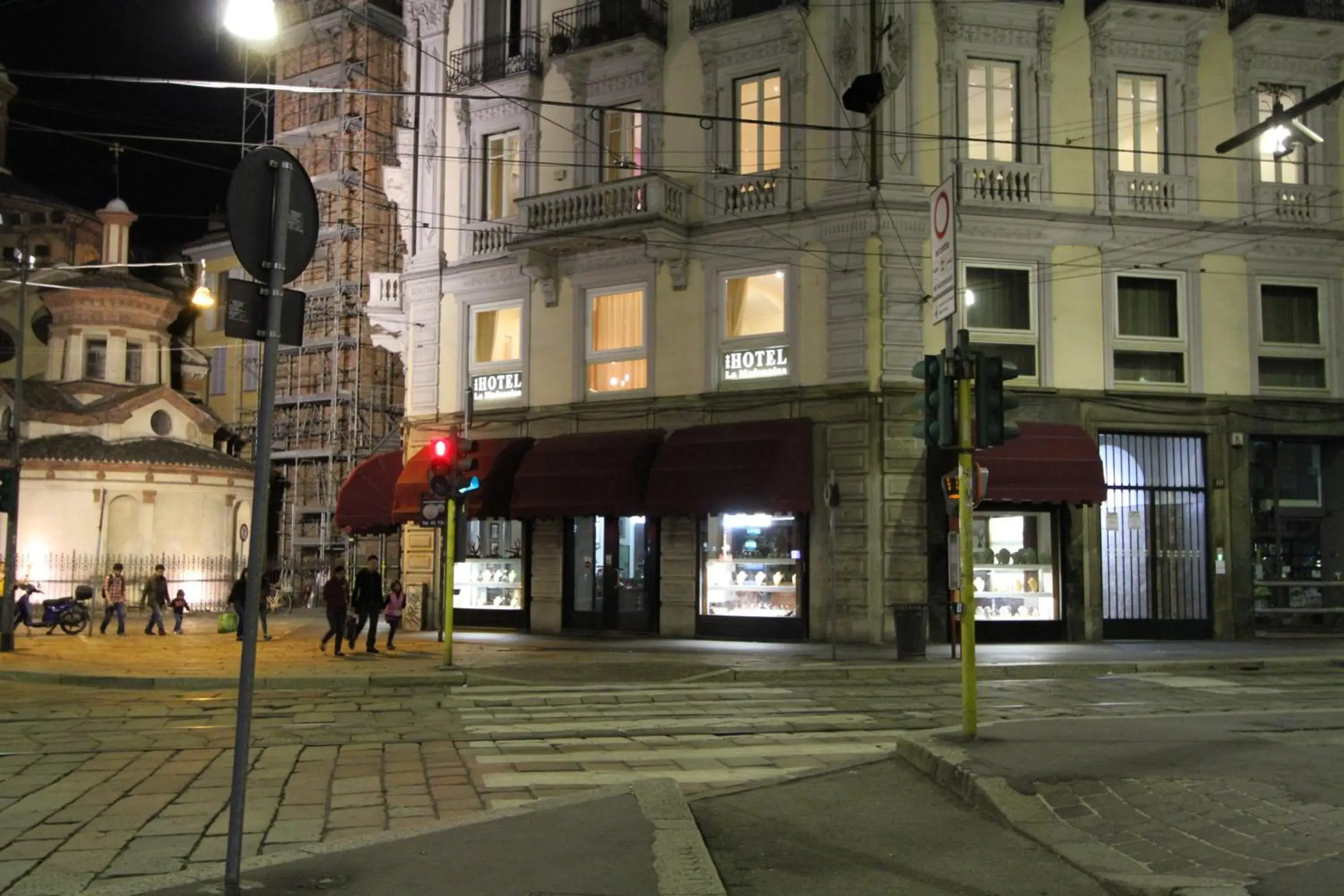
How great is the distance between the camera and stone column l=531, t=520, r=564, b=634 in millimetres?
25594

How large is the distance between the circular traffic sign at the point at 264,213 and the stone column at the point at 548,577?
19812 mm

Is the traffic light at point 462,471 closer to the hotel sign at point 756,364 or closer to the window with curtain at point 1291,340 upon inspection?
the hotel sign at point 756,364

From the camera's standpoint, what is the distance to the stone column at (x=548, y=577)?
1008 inches

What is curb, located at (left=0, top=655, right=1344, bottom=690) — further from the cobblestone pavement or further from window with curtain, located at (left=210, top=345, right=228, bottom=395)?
window with curtain, located at (left=210, top=345, right=228, bottom=395)

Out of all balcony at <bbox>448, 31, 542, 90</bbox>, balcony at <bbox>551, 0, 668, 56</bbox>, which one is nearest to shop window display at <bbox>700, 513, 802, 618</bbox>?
balcony at <bbox>551, 0, 668, 56</bbox>

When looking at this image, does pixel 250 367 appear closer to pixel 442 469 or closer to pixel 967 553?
pixel 442 469

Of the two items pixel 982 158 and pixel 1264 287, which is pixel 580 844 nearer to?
pixel 982 158

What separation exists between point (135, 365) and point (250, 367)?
811 centimetres

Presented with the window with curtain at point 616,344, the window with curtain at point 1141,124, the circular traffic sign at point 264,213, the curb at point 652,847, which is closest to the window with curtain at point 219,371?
the window with curtain at point 616,344

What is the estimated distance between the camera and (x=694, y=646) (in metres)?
22.3

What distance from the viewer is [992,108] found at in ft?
77.5

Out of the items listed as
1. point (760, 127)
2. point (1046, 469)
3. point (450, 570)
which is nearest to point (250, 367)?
point (760, 127)

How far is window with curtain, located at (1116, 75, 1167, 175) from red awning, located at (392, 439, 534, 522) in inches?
559

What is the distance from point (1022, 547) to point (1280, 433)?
603 centimetres
